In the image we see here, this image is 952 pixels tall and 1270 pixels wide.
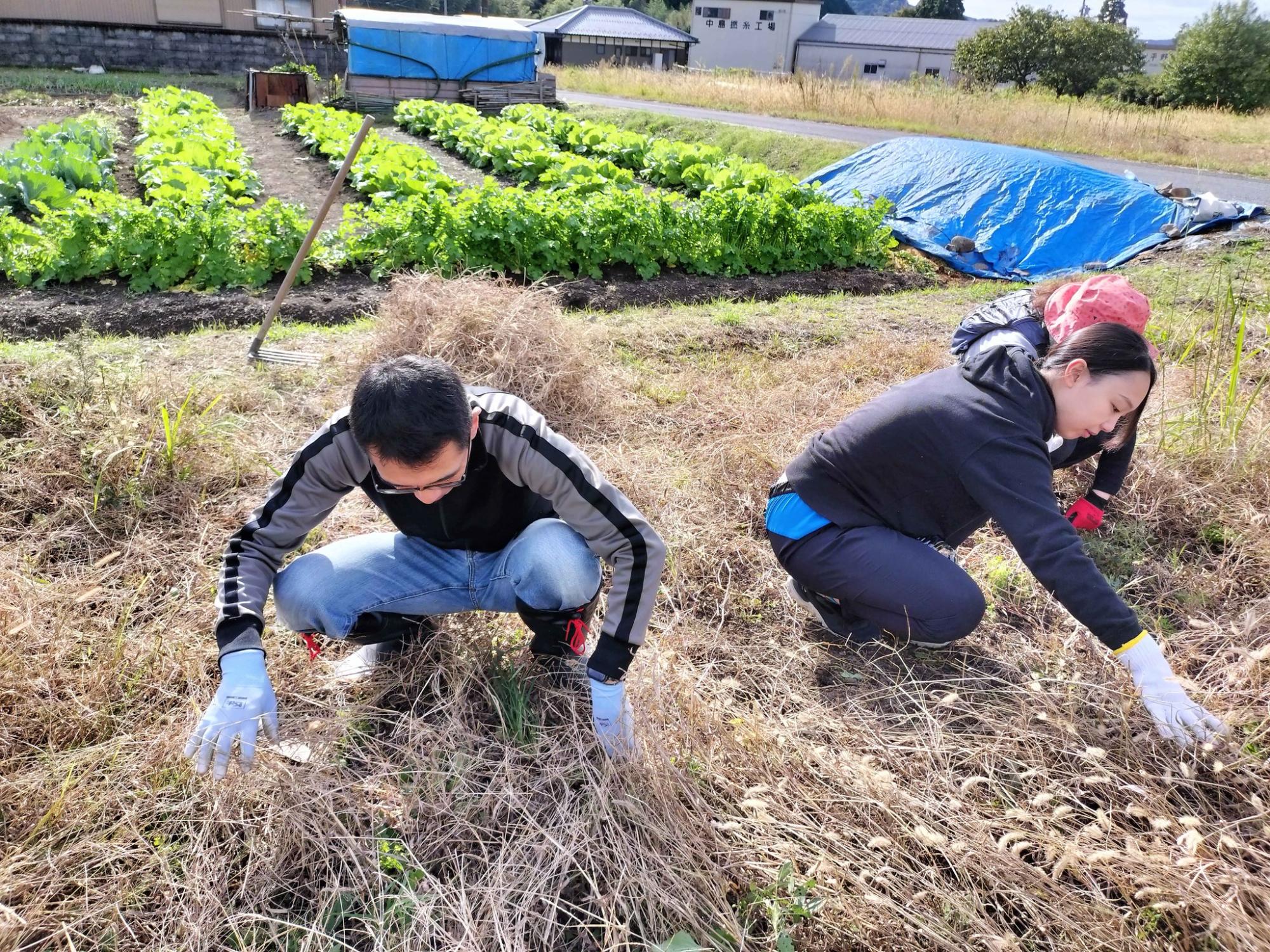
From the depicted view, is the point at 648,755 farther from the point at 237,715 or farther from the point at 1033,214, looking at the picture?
the point at 1033,214

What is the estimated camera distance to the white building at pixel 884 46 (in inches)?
1547

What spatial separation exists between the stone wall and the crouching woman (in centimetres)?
2093

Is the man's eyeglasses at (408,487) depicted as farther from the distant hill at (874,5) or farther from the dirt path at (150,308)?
the distant hill at (874,5)

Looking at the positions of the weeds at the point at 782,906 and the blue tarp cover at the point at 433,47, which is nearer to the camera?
the weeds at the point at 782,906

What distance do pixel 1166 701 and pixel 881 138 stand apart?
14.1 m

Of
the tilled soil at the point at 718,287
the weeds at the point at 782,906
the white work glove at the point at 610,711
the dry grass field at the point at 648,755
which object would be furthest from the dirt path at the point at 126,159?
the weeds at the point at 782,906

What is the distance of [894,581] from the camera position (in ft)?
7.26

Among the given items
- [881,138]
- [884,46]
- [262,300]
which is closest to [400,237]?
[262,300]

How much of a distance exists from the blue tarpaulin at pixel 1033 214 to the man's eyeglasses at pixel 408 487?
6601 millimetres

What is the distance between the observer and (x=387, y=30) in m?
14.3

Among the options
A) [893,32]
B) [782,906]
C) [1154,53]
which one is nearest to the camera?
[782,906]

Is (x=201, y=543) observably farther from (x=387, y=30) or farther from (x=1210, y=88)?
(x=1210, y=88)

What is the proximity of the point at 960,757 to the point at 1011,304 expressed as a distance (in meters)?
1.87

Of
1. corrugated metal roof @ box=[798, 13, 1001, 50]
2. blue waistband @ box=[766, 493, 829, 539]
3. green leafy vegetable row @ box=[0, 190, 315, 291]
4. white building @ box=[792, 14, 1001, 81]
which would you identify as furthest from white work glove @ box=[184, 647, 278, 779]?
corrugated metal roof @ box=[798, 13, 1001, 50]
